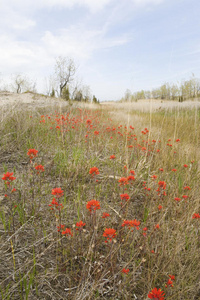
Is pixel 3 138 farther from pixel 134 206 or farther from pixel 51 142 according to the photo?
pixel 134 206

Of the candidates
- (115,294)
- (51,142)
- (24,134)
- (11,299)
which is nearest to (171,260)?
(115,294)

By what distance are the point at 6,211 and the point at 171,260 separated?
153 centimetres

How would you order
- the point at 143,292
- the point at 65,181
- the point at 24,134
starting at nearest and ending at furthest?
the point at 143,292 → the point at 65,181 → the point at 24,134

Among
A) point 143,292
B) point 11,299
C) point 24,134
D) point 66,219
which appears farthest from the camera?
point 24,134

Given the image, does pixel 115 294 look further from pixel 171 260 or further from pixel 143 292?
pixel 171 260

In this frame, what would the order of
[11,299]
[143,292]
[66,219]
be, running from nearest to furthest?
[11,299], [143,292], [66,219]

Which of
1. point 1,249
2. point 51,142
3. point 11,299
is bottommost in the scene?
point 11,299

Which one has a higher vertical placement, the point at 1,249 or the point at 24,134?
the point at 24,134

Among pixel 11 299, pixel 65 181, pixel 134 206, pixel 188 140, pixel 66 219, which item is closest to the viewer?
pixel 11 299

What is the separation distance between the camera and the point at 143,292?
48.5 inches

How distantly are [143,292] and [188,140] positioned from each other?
14.0ft

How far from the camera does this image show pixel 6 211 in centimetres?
178

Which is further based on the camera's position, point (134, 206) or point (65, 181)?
point (65, 181)

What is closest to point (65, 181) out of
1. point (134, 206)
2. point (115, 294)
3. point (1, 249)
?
point (134, 206)
